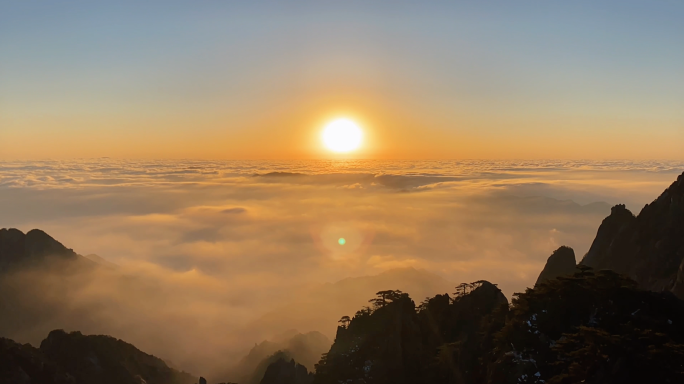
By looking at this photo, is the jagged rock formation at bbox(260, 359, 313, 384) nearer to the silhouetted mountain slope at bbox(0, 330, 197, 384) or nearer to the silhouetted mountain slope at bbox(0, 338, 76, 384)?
the silhouetted mountain slope at bbox(0, 330, 197, 384)

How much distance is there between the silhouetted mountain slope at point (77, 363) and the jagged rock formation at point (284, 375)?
2681cm

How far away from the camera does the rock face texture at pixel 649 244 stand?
61.6m

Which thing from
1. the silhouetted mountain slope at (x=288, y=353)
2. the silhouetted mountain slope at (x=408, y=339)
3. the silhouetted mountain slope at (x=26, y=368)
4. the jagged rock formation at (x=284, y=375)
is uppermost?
the silhouetted mountain slope at (x=408, y=339)

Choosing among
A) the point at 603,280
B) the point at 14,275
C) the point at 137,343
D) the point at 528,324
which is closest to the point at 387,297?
the point at 528,324

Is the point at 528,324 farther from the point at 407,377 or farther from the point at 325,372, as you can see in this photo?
the point at 325,372

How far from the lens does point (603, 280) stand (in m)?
44.6

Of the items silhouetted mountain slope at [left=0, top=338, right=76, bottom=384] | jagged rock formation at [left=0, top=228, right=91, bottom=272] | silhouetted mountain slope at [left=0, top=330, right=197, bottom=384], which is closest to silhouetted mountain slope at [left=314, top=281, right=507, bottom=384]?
silhouetted mountain slope at [left=0, top=338, right=76, bottom=384]

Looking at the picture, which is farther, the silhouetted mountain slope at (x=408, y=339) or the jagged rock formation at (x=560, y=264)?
the jagged rock formation at (x=560, y=264)

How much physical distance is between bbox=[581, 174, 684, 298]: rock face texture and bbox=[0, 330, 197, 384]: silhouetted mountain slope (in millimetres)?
94429

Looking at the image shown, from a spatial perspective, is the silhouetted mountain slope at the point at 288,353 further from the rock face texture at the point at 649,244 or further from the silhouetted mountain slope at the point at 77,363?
the rock face texture at the point at 649,244

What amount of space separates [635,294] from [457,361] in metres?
21.6

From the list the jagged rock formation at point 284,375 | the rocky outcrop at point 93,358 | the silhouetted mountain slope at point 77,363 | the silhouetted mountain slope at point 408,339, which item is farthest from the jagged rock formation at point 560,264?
the silhouetted mountain slope at point 77,363

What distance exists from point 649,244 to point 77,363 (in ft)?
345

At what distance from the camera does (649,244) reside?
219 feet
